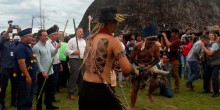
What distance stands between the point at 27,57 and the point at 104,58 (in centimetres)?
338

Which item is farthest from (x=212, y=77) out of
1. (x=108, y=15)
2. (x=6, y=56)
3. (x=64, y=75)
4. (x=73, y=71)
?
(x=108, y=15)

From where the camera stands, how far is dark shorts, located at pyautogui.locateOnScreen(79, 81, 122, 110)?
4.70 meters

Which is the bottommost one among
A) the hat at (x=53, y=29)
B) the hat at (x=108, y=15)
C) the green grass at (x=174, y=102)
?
the green grass at (x=174, y=102)

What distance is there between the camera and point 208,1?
32.9m

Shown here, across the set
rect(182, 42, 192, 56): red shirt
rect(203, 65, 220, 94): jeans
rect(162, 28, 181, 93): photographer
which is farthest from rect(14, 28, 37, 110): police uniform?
rect(182, 42, 192, 56): red shirt

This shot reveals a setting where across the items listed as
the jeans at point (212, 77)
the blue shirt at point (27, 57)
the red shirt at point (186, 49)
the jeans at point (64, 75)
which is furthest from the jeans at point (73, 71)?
the red shirt at point (186, 49)

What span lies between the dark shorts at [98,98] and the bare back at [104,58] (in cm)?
9

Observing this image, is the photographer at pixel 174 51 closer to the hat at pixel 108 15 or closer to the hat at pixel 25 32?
the hat at pixel 25 32

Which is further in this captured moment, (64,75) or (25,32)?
(64,75)

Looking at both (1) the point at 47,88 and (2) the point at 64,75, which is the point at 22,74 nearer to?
(1) the point at 47,88

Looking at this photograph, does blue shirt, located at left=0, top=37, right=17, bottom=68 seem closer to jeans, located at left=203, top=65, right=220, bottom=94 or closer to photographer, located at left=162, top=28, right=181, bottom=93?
photographer, located at left=162, top=28, right=181, bottom=93

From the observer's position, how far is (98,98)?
4695 millimetres

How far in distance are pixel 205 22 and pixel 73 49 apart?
21.9 meters

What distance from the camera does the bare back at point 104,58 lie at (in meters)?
4.68
